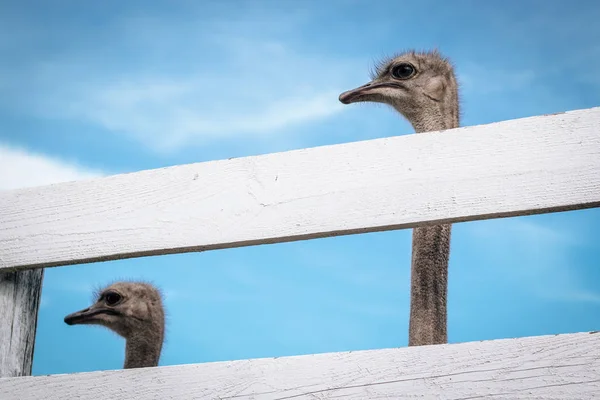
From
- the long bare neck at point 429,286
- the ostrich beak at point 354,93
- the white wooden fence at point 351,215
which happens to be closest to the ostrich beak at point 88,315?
the ostrich beak at point 354,93

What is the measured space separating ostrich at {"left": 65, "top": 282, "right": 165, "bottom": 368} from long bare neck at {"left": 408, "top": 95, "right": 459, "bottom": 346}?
1.95 meters

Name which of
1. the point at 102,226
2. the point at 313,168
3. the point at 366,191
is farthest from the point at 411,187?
the point at 102,226

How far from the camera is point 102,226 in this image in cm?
250

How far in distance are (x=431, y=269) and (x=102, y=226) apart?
4.68ft

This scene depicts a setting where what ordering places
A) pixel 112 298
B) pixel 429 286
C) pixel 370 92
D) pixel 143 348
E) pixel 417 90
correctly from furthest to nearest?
pixel 112 298 → pixel 143 348 → pixel 370 92 → pixel 417 90 → pixel 429 286

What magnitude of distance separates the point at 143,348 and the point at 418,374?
315 cm

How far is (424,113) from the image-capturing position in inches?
170

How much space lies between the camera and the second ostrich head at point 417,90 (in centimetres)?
428

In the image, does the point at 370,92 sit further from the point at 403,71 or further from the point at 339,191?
the point at 339,191

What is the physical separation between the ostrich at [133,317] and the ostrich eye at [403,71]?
178cm

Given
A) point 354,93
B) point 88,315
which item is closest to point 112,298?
point 88,315

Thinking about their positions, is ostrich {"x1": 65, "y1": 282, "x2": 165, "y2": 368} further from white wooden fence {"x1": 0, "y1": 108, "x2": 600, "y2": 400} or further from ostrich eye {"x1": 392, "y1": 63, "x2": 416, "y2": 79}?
white wooden fence {"x1": 0, "y1": 108, "x2": 600, "y2": 400}

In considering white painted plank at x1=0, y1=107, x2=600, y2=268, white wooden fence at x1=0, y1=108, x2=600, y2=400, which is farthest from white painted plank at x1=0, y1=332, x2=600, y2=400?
white painted plank at x1=0, y1=107, x2=600, y2=268

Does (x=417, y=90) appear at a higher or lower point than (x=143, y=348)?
higher
